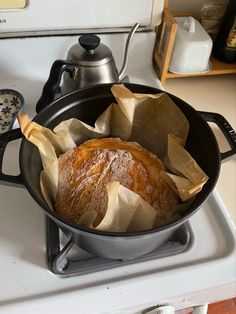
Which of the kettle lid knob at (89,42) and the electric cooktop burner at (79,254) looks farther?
the kettle lid knob at (89,42)

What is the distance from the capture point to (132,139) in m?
0.62

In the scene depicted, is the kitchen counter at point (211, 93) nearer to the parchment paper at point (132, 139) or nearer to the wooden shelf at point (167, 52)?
the wooden shelf at point (167, 52)

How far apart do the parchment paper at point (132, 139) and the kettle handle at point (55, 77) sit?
101mm

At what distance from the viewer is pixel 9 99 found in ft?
2.31

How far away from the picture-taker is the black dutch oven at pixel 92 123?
414 millimetres

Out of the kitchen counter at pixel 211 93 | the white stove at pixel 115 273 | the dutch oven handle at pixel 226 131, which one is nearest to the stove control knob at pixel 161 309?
the white stove at pixel 115 273

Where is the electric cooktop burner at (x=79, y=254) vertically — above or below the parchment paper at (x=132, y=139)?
below

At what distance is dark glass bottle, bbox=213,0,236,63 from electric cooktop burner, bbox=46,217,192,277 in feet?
1.55

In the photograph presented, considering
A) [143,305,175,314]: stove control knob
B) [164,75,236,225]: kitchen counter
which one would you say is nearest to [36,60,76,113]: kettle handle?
[164,75,236,225]: kitchen counter

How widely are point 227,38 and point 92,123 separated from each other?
1.35ft

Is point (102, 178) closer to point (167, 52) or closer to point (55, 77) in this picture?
point (55, 77)

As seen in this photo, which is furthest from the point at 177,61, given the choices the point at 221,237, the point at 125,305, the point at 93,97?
the point at 125,305

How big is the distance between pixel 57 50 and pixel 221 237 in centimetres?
48

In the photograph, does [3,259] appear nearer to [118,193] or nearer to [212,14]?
[118,193]
